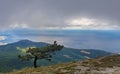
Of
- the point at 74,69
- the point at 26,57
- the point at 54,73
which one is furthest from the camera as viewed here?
the point at 26,57

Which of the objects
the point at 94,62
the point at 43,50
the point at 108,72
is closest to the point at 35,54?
the point at 43,50

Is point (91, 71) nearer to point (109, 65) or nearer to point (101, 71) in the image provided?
point (101, 71)

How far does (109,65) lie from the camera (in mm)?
33094

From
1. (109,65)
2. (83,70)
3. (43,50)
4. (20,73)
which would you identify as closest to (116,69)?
(109,65)

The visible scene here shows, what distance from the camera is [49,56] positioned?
81062 millimetres

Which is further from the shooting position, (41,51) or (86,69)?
(41,51)

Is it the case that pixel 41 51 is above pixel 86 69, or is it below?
above

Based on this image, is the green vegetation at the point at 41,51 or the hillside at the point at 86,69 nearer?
the hillside at the point at 86,69

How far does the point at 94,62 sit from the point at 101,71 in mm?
4529

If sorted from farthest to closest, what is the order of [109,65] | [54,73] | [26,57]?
[26,57] < [109,65] < [54,73]

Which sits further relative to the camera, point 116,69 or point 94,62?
point 94,62

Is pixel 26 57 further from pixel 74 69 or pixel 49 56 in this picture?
pixel 74 69

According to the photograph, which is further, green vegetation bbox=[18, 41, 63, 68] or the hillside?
green vegetation bbox=[18, 41, 63, 68]

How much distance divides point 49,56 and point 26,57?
7547 mm
